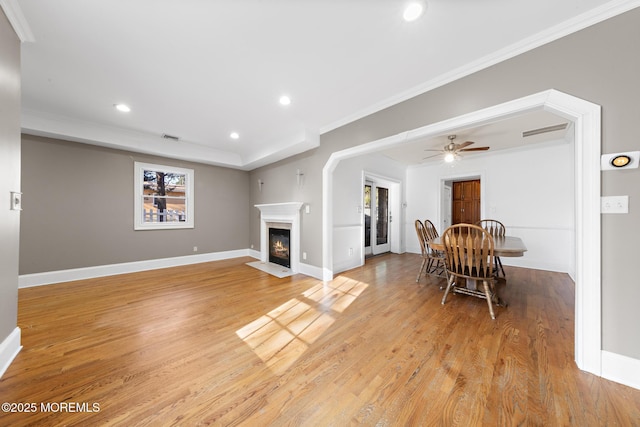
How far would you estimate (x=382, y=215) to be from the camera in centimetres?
601

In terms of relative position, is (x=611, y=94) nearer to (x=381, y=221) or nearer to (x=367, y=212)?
(x=367, y=212)

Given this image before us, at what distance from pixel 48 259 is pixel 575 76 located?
22.7 feet

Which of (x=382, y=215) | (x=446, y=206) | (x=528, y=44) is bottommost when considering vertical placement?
(x=382, y=215)

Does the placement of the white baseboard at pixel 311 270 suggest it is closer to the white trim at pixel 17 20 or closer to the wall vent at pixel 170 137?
the wall vent at pixel 170 137

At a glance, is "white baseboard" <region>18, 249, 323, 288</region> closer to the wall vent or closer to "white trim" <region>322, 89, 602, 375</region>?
the wall vent

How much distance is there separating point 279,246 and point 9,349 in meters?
3.52

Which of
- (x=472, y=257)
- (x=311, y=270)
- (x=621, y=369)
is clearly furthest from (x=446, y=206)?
(x=621, y=369)

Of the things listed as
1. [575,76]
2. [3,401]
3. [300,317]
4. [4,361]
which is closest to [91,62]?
[4,361]

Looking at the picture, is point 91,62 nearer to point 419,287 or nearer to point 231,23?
point 231,23

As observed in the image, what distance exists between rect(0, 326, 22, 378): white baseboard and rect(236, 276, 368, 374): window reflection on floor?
1605 millimetres

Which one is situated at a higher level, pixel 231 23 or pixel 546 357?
pixel 231 23

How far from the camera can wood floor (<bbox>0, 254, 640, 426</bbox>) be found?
1.25m

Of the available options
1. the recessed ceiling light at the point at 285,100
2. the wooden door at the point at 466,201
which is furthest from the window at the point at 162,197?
the wooden door at the point at 466,201

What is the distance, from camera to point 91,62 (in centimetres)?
214
